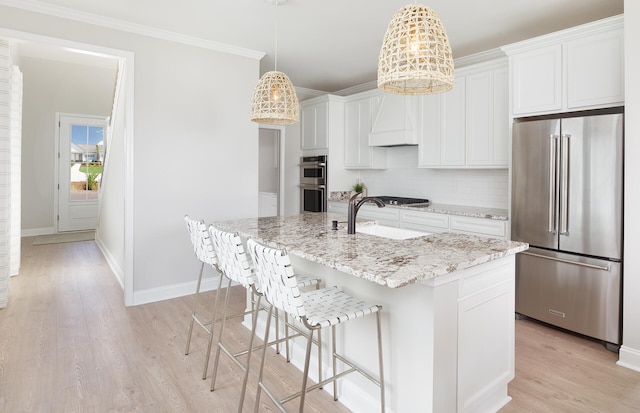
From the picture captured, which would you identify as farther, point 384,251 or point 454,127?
point 454,127

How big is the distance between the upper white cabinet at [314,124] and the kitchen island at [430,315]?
3325mm

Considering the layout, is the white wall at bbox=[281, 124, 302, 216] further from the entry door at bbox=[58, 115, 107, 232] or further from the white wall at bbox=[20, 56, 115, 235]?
the entry door at bbox=[58, 115, 107, 232]

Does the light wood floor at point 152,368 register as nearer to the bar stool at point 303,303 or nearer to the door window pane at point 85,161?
the bar stool at point 303,303

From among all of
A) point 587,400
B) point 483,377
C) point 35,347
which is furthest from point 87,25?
point 587,400

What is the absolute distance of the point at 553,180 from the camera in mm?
3037

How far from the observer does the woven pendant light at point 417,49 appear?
178 cm

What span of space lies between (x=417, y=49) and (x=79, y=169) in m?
8.01

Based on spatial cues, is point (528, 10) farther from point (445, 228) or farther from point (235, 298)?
point (235, 298)

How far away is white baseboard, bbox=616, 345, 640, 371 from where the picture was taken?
252 centimetres

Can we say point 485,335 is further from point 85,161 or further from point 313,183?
point 85,161

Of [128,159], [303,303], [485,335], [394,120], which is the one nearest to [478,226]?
[394,120]

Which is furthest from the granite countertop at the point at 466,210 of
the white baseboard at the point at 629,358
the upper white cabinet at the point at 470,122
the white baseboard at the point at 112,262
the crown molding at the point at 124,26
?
the white baseboard at the point at 112,262

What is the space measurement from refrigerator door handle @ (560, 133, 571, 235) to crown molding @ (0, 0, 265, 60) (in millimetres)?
3161

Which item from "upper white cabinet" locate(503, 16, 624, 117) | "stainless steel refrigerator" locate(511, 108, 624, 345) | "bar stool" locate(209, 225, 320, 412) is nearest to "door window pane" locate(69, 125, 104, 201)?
"bar stool" locate(209, 225, 320, 412)
